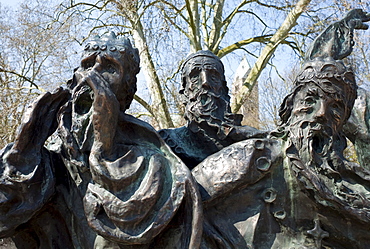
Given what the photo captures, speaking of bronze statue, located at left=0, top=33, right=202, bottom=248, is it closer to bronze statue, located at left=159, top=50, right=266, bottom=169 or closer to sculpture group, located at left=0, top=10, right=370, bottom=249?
sculpture group, located at left=0, top=10, right=370, bottom=249

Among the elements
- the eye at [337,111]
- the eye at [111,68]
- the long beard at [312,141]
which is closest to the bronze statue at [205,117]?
the long beard at [312,141]

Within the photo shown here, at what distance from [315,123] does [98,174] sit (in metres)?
1.23

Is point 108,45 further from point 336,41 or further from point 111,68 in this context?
point 336,41

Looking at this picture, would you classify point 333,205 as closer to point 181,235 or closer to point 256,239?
point 256,239

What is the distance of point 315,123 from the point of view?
261cm

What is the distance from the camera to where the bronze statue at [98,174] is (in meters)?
2.30

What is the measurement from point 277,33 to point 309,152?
351 inches

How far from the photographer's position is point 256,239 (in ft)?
8.46

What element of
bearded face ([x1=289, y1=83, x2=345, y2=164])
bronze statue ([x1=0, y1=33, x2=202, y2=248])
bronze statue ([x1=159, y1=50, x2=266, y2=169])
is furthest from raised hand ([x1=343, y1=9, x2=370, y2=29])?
bronze statue ([x1=0, y1=33, x2=202, y2=248])

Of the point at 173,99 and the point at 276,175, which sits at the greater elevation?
the point at 173,99

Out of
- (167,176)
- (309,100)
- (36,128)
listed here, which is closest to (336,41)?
(309,100)

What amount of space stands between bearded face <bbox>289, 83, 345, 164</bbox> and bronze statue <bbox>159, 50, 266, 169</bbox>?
401mm

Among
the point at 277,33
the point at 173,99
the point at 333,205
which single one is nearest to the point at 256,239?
the point at 333,205

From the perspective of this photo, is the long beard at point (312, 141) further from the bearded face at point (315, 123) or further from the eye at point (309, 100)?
the eye at point (309, 100)
